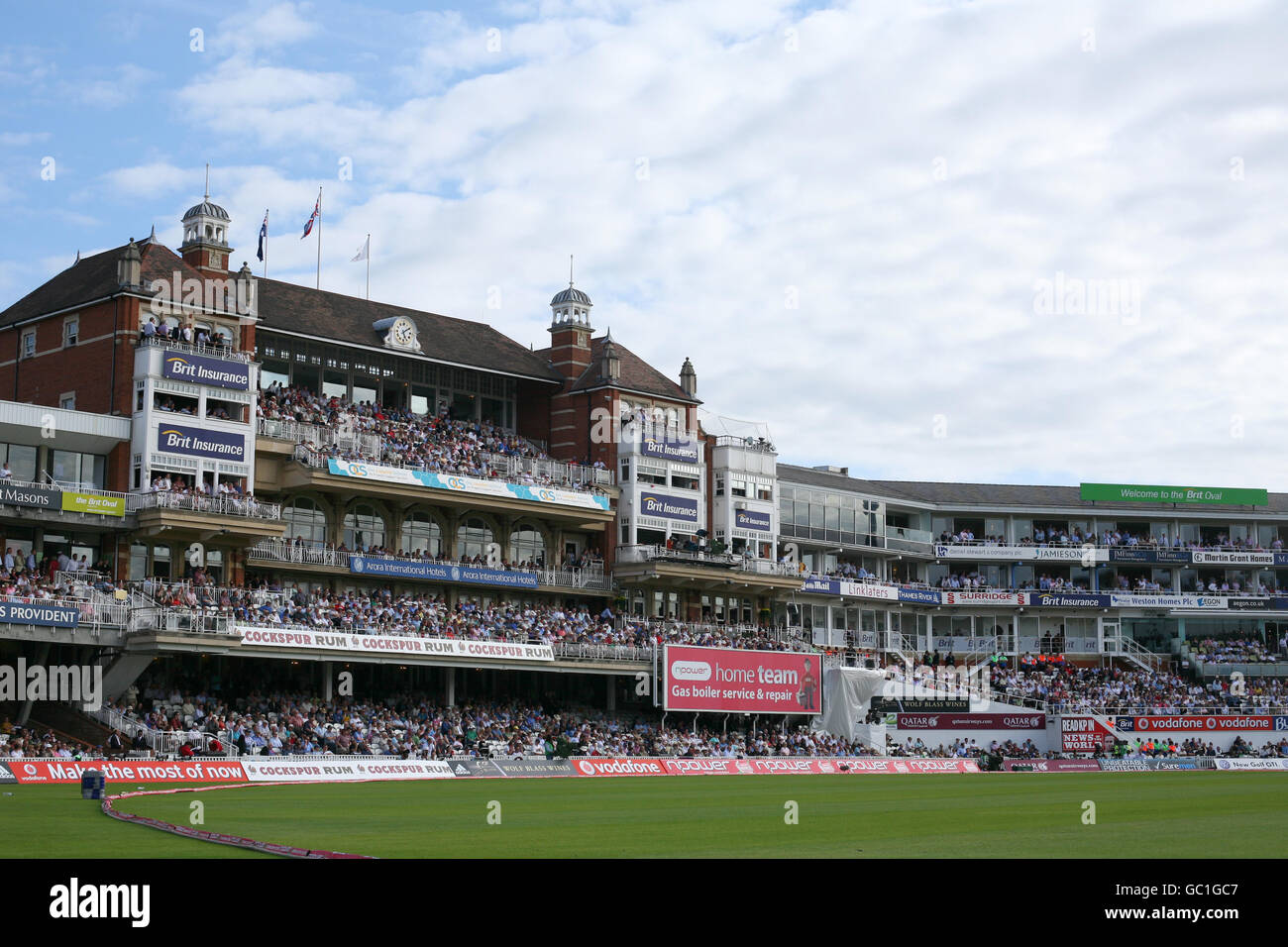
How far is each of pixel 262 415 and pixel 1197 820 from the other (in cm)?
4081

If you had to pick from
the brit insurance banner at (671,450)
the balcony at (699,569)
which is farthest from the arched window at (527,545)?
the brit insurance banner at (671,450)

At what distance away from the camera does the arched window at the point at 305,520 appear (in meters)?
58.7

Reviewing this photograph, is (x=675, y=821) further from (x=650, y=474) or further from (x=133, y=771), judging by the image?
(x=650, y=474)

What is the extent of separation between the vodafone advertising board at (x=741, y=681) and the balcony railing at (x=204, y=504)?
17946 mm

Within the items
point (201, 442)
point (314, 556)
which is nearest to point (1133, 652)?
point (314, 556)

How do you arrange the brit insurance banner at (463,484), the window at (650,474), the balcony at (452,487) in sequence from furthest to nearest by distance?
the window at (650,474), the brit insurance banner at (463,484), the balcony at (452,487)

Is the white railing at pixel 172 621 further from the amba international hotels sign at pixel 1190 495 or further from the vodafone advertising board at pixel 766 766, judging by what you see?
the amba international hotels sign at pixel 1190 495

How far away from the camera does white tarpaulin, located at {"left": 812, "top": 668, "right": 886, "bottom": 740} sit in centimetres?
6794

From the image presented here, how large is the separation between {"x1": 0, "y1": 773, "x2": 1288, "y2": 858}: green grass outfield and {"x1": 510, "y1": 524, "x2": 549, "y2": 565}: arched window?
27414 millimetres

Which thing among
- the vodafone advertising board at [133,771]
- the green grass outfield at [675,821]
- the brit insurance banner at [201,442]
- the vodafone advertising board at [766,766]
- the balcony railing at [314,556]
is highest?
the brit insurance banner at [201,442]

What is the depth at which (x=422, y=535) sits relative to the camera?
63344 mm

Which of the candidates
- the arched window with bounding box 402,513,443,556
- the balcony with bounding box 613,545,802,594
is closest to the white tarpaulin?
the balcony with bounding box 613,545,802,594

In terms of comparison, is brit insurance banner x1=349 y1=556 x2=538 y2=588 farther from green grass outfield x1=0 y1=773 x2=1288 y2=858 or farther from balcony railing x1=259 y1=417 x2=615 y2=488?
green grass outfield x1=0 y1=773 x2=1288 y2=858
